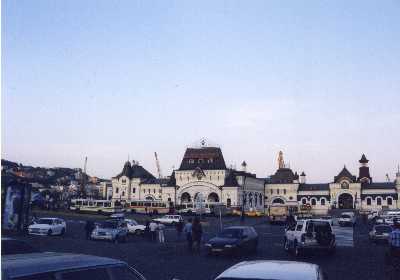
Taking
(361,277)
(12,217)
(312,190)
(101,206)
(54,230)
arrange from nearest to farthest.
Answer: (361,277) < (12,217) < (54,230) < (101,206) < (312,190)

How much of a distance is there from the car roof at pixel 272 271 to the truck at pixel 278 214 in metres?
53.2

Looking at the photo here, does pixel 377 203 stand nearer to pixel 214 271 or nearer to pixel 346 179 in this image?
pixel 346 179

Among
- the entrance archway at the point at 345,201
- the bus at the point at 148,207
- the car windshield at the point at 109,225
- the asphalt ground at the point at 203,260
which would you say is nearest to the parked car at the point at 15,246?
the asphalt ground at the point at 203,260

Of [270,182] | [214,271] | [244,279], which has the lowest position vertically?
[214,271]

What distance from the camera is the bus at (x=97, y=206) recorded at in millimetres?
66062

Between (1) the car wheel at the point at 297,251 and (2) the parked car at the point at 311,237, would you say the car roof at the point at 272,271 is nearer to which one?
(2) the parked car at the point at 311,237

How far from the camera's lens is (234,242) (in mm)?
21578

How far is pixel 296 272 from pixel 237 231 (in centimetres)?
1686

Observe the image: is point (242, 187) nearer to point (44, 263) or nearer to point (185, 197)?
point (185, 197)

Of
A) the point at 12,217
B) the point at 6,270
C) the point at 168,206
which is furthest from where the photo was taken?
Answer: the point at 168,206

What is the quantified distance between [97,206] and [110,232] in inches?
1516

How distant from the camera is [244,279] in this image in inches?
241

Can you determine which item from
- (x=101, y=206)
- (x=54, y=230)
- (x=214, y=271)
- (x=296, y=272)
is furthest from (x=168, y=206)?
(x=296, y=272)

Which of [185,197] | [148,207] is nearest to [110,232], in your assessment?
[148,207]
